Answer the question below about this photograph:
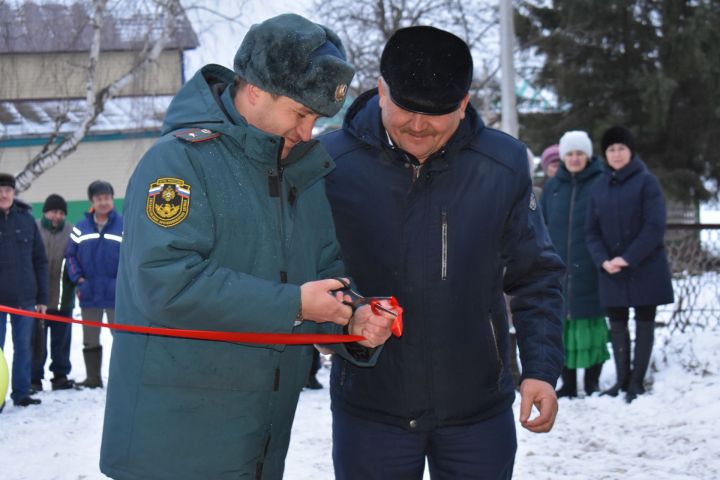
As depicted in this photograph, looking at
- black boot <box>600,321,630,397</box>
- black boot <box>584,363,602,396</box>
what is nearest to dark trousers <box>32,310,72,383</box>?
black boot <box>584,363,602,396</box>

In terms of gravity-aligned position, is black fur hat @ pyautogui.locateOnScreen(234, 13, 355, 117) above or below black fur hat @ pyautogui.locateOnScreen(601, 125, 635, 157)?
below

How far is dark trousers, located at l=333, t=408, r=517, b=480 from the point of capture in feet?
9.21

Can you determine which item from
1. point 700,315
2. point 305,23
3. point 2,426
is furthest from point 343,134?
point 700,315

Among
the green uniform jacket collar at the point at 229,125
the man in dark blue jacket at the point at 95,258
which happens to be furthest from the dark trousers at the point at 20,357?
the green uniform jacket collar at the point at 229,125

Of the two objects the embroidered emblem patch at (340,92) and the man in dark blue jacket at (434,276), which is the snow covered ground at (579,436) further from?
the embroidered emblem patch at (340,92)

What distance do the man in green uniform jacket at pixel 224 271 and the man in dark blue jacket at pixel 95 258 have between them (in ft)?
22.4

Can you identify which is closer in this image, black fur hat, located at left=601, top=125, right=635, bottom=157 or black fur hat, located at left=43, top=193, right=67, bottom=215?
black fur hat, located at left=601, top=125, right=635, bottom=157

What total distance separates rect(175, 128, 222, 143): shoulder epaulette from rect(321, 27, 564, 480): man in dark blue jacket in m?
0.59

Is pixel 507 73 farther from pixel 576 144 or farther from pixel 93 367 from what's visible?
pixel 93 367

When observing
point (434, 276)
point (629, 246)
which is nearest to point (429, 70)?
point (434, 276)

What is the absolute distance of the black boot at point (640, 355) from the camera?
7363 millimetres

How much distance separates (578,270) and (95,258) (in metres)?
4.53

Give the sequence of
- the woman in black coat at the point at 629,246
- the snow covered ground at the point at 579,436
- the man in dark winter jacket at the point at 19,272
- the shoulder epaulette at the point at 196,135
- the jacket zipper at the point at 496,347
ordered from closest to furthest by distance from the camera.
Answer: the shoulder epaulette at the point at 196,135 < the jacket zipper at the point at 496,347 < the snow covered ground at the point at 579,436 < the woman in black coat at the point at 629,246 < the man in dark winter jacket at the point at 19,272

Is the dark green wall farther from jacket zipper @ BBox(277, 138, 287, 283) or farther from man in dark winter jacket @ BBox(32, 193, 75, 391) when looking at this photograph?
jacket zipper @ BBox(277, 138, 287, 283)
